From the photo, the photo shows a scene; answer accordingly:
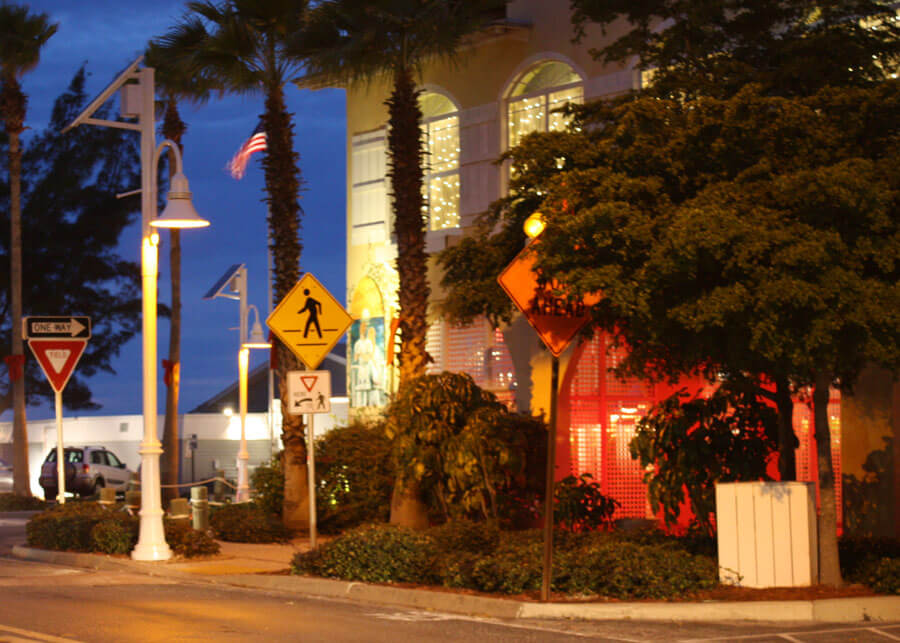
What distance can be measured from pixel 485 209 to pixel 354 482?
18.2 feet

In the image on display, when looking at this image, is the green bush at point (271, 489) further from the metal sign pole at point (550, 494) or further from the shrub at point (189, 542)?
the metal sign pole at point (550, 494)

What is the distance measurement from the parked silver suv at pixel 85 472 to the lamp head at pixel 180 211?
71.8ft

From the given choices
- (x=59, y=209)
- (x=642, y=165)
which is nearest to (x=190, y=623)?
(x=642, y=165)

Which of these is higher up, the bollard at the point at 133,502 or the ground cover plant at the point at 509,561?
the bollard at the point at 133,502

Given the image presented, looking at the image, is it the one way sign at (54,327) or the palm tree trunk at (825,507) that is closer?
the palm tree trunk at (825,507)

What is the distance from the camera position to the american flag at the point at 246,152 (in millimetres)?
34250

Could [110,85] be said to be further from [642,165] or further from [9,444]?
[9,444]

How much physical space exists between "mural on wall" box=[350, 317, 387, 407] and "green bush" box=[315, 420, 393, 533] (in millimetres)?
4054

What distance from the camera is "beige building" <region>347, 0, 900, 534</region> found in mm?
21875

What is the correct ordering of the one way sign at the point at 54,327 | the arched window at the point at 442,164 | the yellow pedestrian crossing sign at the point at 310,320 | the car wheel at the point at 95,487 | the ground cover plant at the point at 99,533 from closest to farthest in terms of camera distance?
the yellow pedestrian crossing sign at the point at 310,320, the ground cover plant at the point at 99,533, the one way sign at the point at 54,327, the arched window at the point at 442,164, the car wheel at the point at 95,487

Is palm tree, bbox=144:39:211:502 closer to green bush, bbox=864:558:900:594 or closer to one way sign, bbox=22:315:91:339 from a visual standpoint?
one way sign, bbox=22:315:91:339

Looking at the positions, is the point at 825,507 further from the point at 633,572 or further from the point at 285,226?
the point at 285,226

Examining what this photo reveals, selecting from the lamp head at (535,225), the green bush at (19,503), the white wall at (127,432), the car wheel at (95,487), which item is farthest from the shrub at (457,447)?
the white wall at (127,432)

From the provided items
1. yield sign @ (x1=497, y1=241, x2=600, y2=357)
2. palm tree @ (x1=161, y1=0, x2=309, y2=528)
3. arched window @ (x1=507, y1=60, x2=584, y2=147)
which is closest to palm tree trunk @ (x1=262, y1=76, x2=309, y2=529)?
palm tree @ (x1=161, y1=0, x2=309, y2=528)
